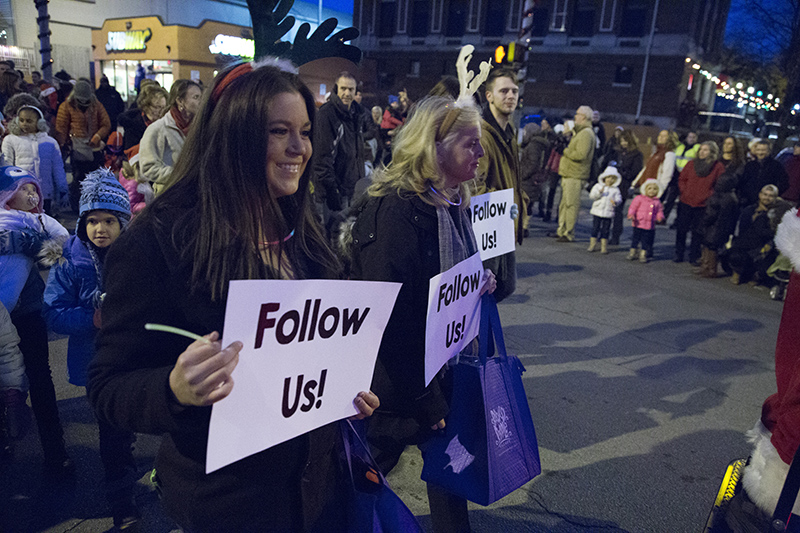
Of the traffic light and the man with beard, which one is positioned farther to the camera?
the traffic light

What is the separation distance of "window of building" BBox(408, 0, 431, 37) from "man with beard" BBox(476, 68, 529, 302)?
39.7 meters

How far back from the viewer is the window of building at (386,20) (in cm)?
4168

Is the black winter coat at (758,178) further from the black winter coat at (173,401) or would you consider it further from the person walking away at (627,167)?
the black winter coat at (173,401)

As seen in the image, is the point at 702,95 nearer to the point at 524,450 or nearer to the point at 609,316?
the point at 609,316

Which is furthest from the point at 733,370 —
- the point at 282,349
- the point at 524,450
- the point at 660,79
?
the point at 660,79

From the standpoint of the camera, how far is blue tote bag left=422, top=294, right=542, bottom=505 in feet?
6.94

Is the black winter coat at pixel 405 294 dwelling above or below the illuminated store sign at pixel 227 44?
below

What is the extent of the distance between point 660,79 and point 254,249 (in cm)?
3546

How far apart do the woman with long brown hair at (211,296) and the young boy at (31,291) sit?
1820 mm

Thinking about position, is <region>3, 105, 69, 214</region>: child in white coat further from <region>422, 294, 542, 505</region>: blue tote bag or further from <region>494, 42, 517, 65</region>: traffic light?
<region>494, 42, 517, 65</region>: traffic light

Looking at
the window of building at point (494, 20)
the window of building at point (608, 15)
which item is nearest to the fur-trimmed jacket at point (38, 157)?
the window of building at point (608, 15)

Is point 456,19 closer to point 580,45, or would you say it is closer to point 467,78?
point 580,45

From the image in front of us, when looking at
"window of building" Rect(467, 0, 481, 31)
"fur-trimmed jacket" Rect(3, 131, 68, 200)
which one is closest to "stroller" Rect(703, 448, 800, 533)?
"fur-trimmed jacket" Rect(3, 131, 68, 200)

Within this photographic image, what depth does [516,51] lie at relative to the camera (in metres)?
9.88
